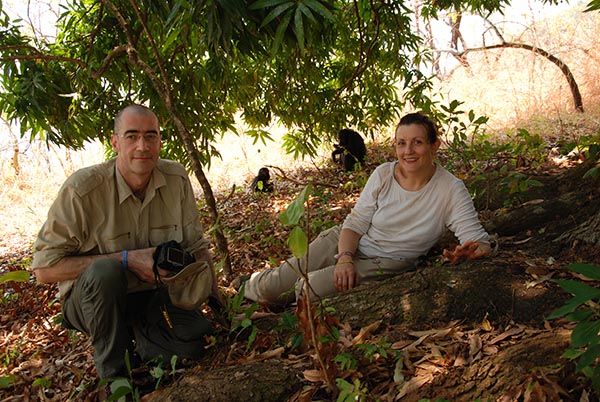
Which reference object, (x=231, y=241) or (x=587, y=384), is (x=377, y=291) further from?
(x=231, y=241)

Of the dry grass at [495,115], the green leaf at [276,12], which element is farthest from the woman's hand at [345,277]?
the dry grass at [495,115]

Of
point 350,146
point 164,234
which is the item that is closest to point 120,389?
point 164,234

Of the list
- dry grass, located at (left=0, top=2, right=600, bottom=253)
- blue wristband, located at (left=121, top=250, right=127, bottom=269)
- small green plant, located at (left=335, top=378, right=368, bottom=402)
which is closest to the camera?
small green plant, located at (left=335, top=378, right=368, bottom=402)

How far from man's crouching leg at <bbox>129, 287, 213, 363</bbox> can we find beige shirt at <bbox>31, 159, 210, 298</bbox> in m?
0.10

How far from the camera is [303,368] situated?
5.66ft

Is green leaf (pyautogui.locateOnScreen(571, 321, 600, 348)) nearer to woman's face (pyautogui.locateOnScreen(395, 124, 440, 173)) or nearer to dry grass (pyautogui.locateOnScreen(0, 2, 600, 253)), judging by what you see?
woman's face (pyautogui.locateOnScreen(395, 124, 440, 173))

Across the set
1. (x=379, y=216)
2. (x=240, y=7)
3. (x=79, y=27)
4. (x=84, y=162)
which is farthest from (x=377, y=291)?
(x=84, y=162)

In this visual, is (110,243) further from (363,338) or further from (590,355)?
(590,355)

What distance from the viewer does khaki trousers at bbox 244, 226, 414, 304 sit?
8.17 feet

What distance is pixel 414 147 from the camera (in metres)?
2.39

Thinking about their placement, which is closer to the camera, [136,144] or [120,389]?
[120,389]

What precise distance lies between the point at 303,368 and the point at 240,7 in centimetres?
131

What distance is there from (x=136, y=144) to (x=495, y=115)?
23.2 feet

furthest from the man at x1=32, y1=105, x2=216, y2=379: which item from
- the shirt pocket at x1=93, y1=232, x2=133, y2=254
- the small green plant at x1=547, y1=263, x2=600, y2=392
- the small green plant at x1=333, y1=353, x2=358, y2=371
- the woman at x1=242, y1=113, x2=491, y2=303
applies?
the small green plant at x1=547, y1=263, x2=600, y2=392
